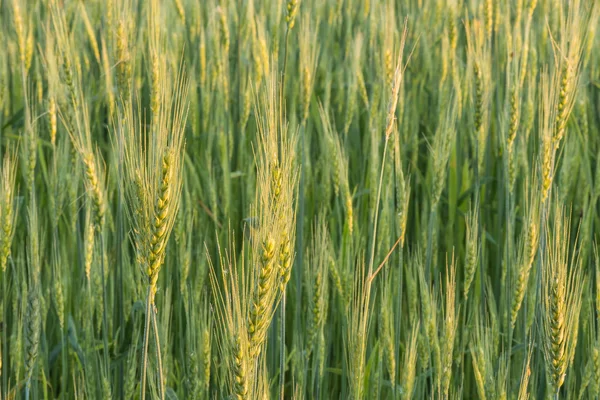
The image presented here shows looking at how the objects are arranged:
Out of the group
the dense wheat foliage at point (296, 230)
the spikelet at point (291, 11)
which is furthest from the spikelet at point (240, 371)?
the spikelet at point (291, 11)

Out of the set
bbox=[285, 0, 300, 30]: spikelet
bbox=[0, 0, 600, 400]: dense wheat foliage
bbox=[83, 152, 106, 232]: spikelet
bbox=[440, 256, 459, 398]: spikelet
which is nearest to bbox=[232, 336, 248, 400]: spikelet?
bbox=[0, 0, 600, 400]: dense wheat foliage

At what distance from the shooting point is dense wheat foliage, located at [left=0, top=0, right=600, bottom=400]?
138cm

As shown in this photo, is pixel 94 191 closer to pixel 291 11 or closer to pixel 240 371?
pixel 291 11

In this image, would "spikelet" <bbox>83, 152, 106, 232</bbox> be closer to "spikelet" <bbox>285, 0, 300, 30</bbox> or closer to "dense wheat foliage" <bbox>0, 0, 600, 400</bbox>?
"dense wheat foliage" <bbox>0, 0, 600, 400</bbox>

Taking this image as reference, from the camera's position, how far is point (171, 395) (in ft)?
5.82

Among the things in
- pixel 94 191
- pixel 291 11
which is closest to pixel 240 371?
pixel 94 191

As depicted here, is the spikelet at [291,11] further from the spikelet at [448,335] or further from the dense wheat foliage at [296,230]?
the spikelet at [448,335]

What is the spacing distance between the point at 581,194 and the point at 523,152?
1.27 feet

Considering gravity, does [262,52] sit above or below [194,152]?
above

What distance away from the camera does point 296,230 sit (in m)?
2.11

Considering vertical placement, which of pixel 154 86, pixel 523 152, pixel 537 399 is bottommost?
pixel 537 399

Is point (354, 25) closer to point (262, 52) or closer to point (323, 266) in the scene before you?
point (262, 52)

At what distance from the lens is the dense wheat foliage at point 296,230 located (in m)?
1.38

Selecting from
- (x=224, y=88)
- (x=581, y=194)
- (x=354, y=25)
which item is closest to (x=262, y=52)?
(x=224, y=88)
